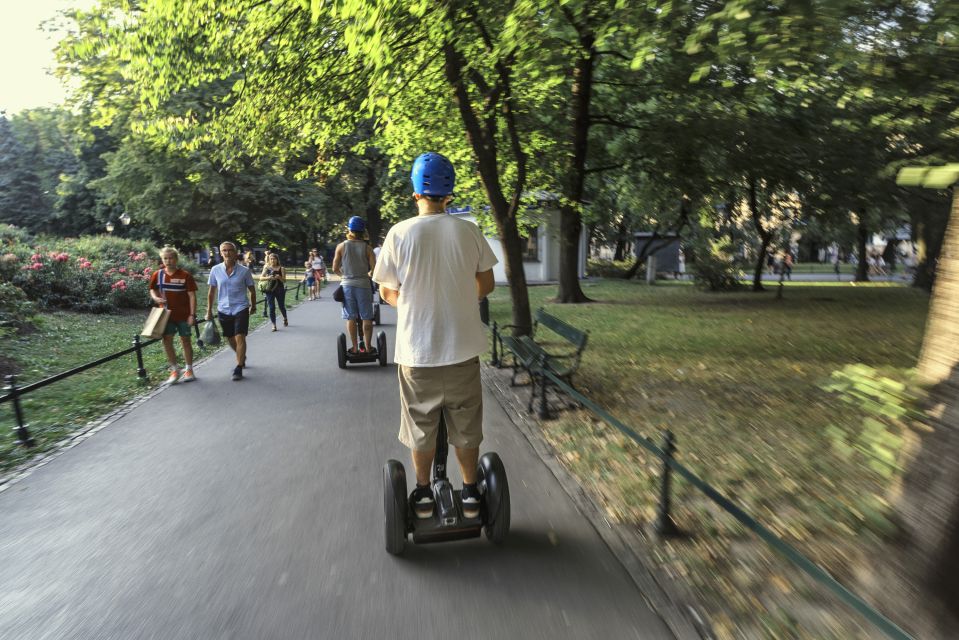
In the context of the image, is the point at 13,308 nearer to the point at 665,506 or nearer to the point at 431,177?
the point at 431,177

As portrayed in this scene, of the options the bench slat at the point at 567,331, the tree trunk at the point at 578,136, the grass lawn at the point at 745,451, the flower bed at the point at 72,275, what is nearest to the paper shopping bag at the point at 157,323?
the bench slat at the point at 567,331

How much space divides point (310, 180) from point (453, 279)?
30.0 metres

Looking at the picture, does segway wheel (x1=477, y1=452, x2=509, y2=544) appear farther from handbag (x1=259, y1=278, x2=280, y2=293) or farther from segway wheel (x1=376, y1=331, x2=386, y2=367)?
handbag (x1=259, y1=278, x2=280, y2=293)

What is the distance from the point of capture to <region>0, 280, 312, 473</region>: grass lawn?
21.7 feet

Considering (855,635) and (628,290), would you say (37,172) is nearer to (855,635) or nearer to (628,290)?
(628,290)

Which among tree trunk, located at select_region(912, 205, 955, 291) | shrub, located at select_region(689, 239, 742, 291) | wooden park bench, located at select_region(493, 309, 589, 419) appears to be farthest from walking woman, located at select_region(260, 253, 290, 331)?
tree trunk, located at select_region(912, 205, 955, 291)

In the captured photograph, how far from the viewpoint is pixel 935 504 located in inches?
98.2

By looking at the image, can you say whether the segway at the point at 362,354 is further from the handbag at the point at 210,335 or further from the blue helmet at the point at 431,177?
the blue helmet at the point at 431,177

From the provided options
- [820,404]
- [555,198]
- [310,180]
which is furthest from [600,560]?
[310,180]

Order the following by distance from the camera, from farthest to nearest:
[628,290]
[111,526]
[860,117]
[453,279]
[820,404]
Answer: [628,290] < [860,117] < [820,404] < [111,526] < [453,279]

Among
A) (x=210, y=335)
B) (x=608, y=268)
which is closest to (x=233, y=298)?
(x=210, y=335)

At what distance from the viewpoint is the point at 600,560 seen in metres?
3.63

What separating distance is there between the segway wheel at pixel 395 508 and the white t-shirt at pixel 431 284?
64cm

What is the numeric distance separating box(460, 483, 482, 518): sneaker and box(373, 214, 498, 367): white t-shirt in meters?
0.83
